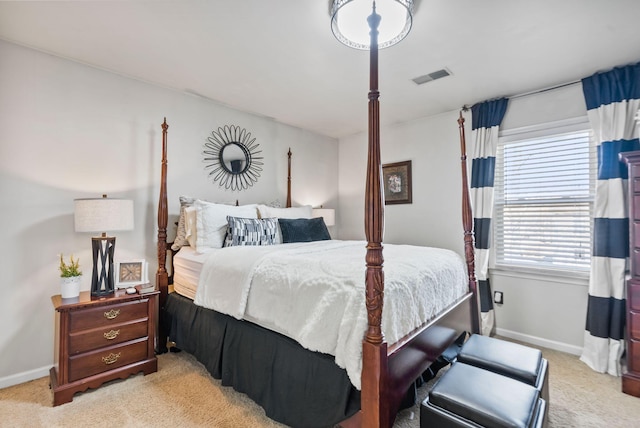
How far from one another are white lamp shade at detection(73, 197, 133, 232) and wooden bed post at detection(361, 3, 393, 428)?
189cm

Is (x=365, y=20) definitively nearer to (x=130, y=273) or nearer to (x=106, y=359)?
(x=130, y=273)

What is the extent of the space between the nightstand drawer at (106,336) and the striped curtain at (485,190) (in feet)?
10.6

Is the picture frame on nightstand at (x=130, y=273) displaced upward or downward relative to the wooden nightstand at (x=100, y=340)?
upward

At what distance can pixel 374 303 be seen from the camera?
1309 millimetres

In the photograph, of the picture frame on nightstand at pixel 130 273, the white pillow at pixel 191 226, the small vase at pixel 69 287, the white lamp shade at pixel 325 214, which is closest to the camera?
the small vase at pixel 69 287

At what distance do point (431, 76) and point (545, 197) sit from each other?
5.43 ft

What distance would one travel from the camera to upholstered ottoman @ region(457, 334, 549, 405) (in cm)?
158

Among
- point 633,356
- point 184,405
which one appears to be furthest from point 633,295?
point 184,405

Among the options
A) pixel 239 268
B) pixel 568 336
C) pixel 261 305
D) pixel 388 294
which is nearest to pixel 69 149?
pixel 239 268

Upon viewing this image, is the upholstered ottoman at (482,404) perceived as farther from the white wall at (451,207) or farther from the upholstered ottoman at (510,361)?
the white wall at (451,207)

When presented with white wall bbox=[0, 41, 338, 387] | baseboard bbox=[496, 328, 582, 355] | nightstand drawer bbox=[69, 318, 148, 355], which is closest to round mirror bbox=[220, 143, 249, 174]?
white wall bbox=[0, 41, 338, 387]

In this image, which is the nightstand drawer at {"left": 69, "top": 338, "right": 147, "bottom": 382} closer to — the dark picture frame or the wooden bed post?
the wooden bed post

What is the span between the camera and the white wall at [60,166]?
216 centimetres

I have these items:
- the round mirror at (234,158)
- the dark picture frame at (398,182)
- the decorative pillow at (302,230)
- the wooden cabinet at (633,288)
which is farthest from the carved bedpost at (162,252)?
the wooden cabinet at (633,288)
